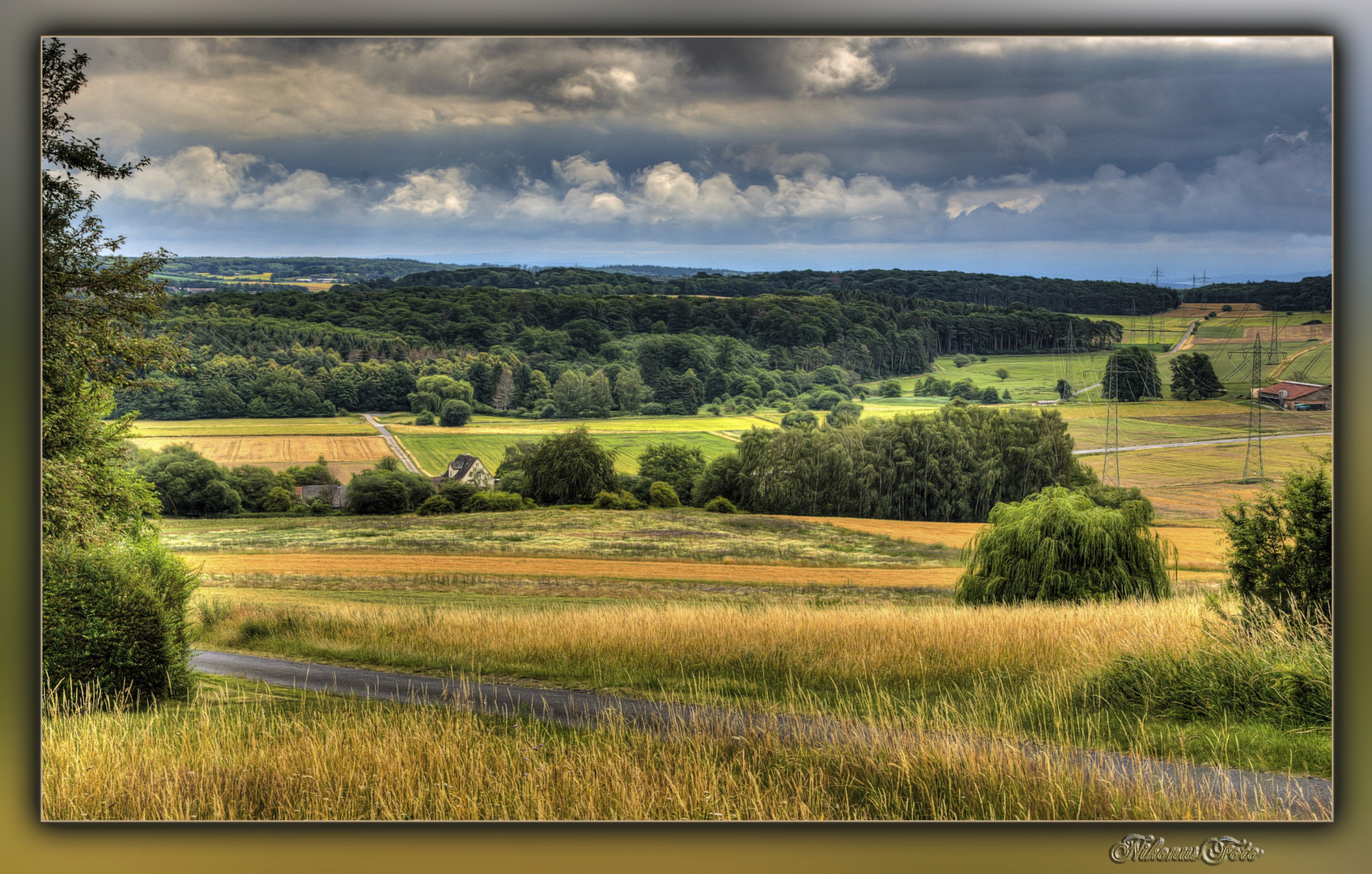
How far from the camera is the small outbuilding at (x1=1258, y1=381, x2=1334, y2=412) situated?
22.7 feet

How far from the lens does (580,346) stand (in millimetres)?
9023

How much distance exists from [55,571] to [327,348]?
3.38 m

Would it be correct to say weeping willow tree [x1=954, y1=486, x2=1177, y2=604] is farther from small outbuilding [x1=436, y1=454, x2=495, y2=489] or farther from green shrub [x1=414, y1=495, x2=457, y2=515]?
green shrub [x1=414, y1=495, x2=457, y2=515]

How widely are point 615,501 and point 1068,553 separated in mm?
4668

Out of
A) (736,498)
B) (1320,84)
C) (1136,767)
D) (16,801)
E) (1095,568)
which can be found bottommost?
(16,801)

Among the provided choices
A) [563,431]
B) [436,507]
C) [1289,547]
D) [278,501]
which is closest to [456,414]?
[436,507]

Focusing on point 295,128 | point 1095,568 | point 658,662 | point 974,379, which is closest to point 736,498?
point 658,662

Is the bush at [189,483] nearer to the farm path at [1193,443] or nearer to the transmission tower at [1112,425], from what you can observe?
the farm path at [1193,443]

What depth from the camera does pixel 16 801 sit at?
5.83 m

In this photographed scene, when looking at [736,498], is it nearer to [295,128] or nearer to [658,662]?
[658,662]

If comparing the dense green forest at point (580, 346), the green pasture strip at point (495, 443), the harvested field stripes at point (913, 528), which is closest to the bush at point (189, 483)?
the dense green forest at point (580, 346)

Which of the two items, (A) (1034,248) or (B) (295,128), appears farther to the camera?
(A) (1034,248)

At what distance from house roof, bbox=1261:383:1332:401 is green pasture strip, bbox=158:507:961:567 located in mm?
3247

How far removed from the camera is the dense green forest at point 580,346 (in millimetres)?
8711
